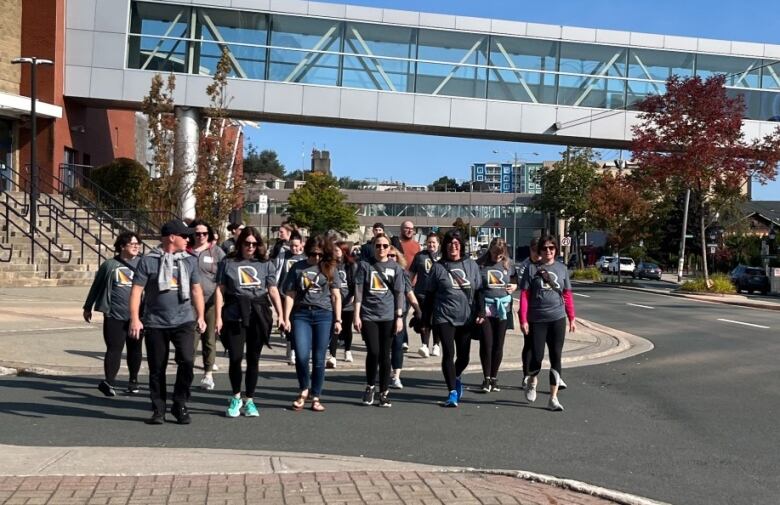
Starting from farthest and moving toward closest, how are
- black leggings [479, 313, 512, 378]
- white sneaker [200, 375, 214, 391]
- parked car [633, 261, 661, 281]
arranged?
parked car [633, 261, 661, 281], white sneaker [200, 375, 214, 391], black leggings [479, 313, 512, 378]

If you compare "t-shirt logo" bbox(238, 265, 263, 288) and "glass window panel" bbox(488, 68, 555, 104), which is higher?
"glass window panel" bbox(488, 68, 555, 104)

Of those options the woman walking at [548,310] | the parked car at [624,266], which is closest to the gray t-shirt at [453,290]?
the woman walking at [548,310]

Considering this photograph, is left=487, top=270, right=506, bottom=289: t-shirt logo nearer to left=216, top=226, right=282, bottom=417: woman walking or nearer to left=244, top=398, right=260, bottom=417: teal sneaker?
left=216, top=226, right=282, bottom=417: woman walking

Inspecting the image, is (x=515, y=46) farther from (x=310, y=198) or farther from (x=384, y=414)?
(x=310, y=198)

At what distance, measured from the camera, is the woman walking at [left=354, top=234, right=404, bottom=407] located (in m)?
8.81

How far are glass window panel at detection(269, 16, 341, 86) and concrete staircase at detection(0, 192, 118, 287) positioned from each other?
8.92m

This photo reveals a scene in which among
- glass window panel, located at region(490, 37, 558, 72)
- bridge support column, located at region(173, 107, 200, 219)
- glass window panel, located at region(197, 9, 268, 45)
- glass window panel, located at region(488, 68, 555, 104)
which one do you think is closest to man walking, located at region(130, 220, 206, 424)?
bridge support column, located at region(173, 107, 200, 219)

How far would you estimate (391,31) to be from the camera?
109ft

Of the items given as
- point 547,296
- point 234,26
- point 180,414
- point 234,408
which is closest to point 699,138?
point 234,26

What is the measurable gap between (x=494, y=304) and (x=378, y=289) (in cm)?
148

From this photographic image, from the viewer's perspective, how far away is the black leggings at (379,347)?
28.9 feet

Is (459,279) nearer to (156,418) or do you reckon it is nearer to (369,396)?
(369,396)

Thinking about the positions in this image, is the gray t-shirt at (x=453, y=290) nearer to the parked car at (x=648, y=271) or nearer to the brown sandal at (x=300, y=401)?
the brown sandal at (x=300, y=401)

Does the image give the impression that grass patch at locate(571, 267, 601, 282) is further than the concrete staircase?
Yes
